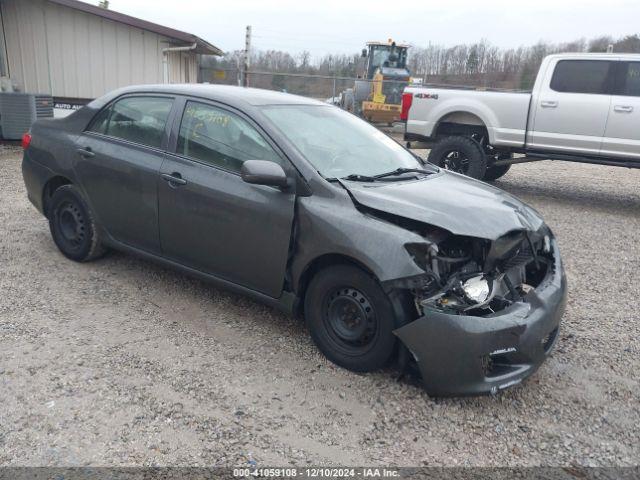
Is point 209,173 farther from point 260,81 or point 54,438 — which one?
point 260,81

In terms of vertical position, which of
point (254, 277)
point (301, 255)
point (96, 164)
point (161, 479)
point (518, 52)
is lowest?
point (161, 479)

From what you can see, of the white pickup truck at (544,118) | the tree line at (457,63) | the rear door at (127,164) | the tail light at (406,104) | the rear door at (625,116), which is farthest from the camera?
the tree line at (457,63)

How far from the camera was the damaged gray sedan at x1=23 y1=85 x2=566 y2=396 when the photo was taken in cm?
297

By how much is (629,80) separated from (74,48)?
11740 mm

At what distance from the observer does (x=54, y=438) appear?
2.66 metres

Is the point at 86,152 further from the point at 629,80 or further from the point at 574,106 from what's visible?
the point at 629,80

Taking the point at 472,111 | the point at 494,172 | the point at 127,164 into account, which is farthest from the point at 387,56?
→ the point at 127,164

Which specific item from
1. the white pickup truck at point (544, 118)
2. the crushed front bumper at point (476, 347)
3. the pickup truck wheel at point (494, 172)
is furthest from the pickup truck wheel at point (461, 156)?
the crushed front bumper at point (476, 347)

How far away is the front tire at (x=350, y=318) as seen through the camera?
3.09 metres

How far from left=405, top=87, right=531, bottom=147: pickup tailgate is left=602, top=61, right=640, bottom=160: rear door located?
4.06 ft

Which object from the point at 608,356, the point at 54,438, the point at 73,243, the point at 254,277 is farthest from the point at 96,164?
the point at 608,356

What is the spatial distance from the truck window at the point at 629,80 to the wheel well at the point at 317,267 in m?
6.88

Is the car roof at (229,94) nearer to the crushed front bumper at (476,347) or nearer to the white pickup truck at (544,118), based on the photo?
the crushed front bumper at (476,347)

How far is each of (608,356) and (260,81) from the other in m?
21.9
